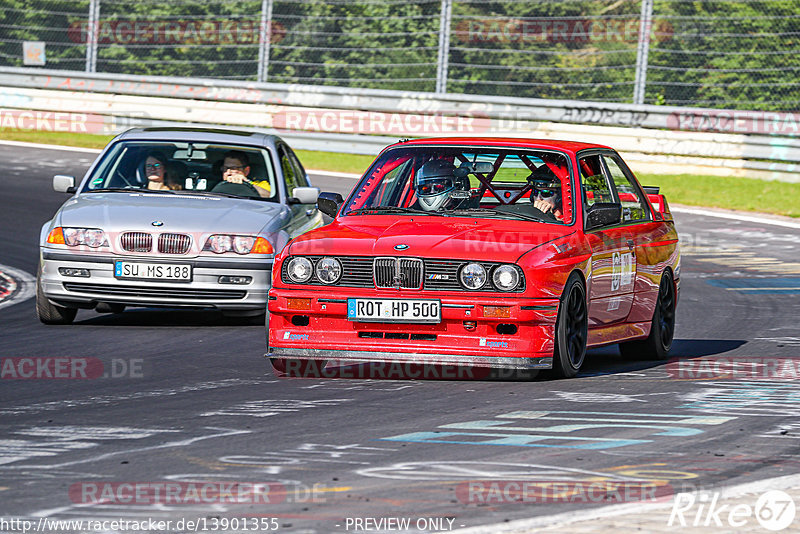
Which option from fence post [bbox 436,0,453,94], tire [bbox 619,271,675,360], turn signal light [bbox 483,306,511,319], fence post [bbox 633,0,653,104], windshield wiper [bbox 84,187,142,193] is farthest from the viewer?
fence post [bbox 436,0,453,94]

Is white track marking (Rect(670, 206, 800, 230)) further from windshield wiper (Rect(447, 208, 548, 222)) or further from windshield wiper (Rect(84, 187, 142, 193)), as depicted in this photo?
windshield wiper (Rect(447, 208, 548, 222))

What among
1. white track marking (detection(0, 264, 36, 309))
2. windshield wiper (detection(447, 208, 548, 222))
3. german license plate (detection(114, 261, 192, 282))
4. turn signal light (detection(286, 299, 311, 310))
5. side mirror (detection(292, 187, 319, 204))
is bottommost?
white track marking (detection(0, 264, 36, 309))

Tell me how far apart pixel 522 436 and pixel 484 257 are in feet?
6.13

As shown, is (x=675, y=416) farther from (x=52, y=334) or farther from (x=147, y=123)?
(x=147, y=123)

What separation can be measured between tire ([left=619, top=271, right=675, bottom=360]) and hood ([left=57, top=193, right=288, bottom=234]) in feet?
9.94

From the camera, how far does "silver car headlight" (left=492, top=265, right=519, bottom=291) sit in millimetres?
8609

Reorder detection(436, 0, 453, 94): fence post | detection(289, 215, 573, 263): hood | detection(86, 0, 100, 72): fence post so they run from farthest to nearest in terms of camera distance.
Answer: detection(86, 0, 100, 72): fence post, detection(436, 0, 453, 94): fence post, detection(289, 215, 573, 263): hood

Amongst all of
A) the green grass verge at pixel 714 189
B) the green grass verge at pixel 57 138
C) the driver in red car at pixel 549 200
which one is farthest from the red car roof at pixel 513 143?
the green grass verge at pixel 57 138

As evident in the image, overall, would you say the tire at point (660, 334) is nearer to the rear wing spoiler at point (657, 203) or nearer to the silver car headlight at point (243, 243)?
the rear wing spoiler at point (657, 203)

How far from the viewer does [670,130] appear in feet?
77.6

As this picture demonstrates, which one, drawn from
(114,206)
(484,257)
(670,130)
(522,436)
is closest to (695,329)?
(484,257)

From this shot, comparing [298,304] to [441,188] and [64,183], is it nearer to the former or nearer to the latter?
[441,188]

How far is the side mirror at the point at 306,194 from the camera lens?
40.1 feet

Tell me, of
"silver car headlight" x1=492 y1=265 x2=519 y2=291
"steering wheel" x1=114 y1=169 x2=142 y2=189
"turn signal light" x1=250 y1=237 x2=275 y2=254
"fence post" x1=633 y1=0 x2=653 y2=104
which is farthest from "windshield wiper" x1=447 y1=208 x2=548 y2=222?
"fence post" x1=633 y1=0 x2=653 y2=104
